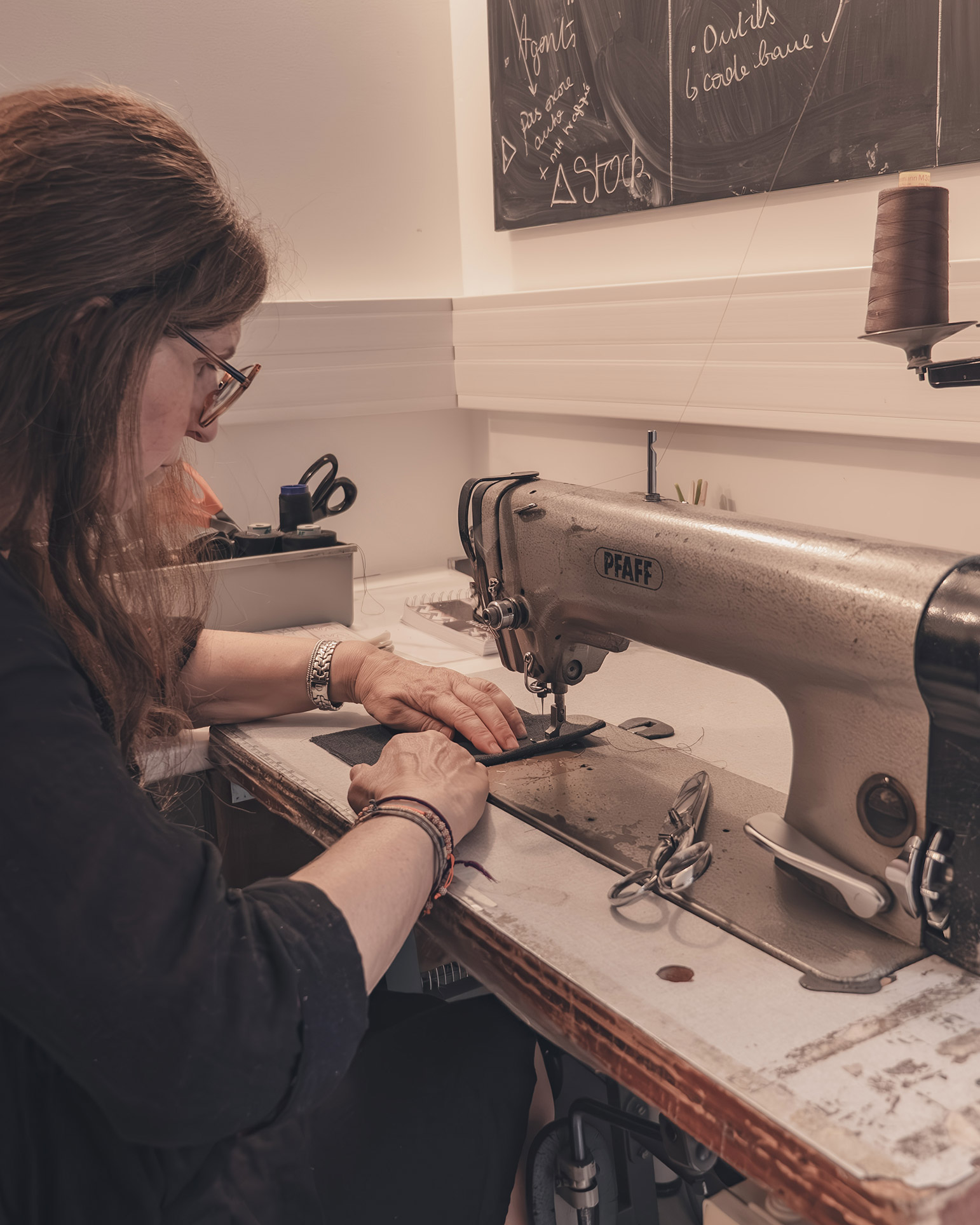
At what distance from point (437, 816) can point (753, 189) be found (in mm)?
1248

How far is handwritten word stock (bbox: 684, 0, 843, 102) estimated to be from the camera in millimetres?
1596

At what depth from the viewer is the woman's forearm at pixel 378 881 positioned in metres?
0.82

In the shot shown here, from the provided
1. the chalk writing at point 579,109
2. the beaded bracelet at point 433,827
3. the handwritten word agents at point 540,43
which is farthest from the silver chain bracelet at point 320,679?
the handwritten word agents at point 540,43

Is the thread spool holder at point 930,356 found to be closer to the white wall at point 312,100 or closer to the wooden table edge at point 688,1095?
the wooden table edge at point 688,1095

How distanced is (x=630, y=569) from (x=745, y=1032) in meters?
0.47

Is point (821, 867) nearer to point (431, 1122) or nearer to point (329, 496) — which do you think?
point (431, 1122)

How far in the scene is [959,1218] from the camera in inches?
22.5

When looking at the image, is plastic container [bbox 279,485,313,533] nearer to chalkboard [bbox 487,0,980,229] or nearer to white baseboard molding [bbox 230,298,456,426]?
white baseboard molding [bbox 230,298,456,426]

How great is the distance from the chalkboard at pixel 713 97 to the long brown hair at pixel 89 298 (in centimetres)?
100

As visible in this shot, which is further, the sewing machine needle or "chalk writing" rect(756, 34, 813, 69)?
"chalk writing" rect(756, 34, 813, 69)

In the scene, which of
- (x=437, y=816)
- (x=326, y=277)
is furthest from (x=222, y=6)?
(x=437, y=816)

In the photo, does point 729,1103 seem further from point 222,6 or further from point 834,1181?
point 222,6

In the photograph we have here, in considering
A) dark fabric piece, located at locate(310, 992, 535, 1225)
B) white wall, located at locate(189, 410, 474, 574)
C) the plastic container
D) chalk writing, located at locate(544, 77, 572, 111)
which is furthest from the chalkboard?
dark fabric piece, located at locate(310, 992, 535, 1225)

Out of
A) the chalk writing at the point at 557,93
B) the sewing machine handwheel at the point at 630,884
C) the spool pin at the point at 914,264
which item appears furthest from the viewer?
the chalk writing at the point at 557,93
